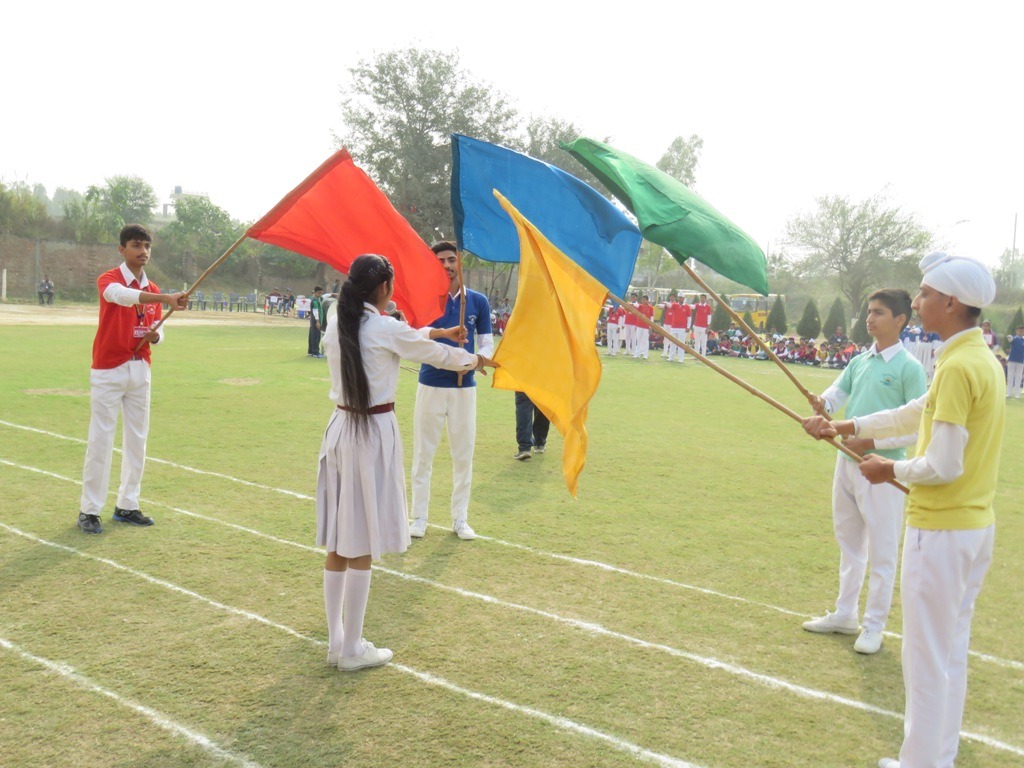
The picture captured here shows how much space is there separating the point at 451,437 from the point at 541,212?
84.4 inches

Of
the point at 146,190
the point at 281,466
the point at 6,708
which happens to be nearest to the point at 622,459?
the point at 281,466

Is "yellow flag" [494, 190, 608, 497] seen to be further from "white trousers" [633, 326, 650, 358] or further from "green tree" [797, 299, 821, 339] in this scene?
"green tree" [797, 299, 821, 339]

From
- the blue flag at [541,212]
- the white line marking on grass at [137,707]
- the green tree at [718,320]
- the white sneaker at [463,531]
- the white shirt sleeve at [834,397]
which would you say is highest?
the green tree at [718,320]

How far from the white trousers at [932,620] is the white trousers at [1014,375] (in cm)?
2266

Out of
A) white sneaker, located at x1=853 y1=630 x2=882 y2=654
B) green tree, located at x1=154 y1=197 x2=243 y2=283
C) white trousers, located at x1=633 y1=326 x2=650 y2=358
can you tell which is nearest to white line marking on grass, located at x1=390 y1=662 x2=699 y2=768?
white sneaker, located at x1=853 y1=630 x2=882 y2=654

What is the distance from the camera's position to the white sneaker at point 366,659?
176 inches

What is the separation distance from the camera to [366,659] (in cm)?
451

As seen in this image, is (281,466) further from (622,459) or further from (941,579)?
(941,579)

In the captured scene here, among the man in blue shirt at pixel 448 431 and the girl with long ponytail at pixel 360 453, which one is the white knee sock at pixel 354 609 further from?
the man in blue shirt at pixel 448 431

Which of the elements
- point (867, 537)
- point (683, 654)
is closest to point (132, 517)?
point (683, 654)

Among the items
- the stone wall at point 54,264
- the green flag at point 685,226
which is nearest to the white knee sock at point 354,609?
the green flag at point 685,226

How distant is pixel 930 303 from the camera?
3504 mm

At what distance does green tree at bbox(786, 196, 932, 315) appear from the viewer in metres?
60.8

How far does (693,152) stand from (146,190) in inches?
2272
